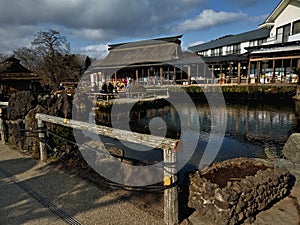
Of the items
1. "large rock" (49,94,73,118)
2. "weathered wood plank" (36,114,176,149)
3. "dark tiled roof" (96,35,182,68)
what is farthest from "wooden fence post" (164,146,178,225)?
"dark tiled roof" (96,35,182,68)

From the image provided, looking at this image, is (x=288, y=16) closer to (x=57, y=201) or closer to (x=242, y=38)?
(x=242, y=38)

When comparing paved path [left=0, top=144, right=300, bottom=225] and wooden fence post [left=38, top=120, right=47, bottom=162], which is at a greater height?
wooden fence post [left=38, top=120, right=47, bottom=162]

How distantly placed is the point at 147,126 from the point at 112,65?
1992 cm

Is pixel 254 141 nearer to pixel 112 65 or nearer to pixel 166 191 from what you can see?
pixel 166 191

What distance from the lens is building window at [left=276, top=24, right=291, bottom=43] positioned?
27938 millimetres

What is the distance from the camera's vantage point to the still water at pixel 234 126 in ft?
28.4

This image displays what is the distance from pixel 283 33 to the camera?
28.8 meters

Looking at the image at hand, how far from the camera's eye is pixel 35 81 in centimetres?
2530

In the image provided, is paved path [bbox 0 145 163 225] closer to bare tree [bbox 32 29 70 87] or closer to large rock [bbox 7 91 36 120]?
large rock [bbox 7 91 36 120]

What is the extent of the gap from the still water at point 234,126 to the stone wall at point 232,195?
132 inches

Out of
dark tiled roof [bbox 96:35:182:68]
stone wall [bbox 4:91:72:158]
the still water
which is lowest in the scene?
the still water

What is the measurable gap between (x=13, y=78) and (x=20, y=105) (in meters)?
17.7

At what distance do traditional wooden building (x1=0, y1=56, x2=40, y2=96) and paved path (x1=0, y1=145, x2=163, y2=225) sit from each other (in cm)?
1992

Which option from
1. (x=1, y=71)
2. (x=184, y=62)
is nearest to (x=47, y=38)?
(x=1, y=71)
